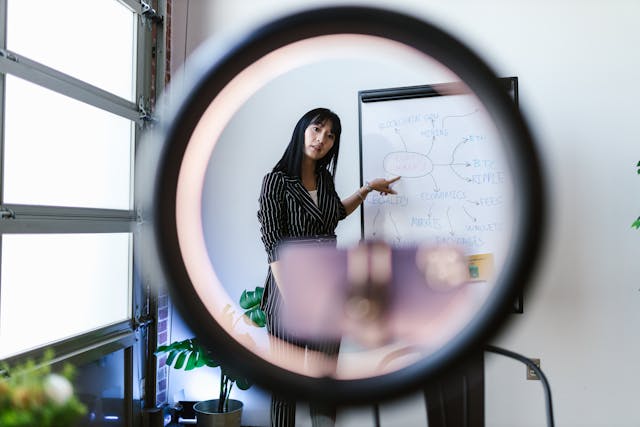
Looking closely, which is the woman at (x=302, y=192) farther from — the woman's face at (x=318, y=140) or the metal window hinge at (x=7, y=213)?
the metal window hinge at (x=7, y=213)

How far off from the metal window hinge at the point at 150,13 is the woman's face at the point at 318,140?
7.32ft

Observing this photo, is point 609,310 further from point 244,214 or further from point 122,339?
point 122,339

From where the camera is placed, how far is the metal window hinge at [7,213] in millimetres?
1716

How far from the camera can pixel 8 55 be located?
1694 mm

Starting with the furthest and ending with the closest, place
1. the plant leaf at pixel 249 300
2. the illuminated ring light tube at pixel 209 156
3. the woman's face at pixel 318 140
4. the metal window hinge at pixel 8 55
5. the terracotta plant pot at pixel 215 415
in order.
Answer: the terracotta plant pot at pixel 215 415 < the metal window hinge at pixel 8 55 < the woman's face at pixel 318 140 < the plant leaf at pixel 249 300 < the illuminated ring light tube at pixel 209 156

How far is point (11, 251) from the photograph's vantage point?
1802 mm

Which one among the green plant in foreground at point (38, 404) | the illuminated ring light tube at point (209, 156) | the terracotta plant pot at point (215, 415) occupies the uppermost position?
the illuminated ring light tube at point (209, 156)

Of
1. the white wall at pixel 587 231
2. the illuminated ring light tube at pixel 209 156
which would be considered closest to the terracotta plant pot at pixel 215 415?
the white wall at pixel 587 231

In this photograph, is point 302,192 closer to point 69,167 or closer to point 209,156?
point 209,156

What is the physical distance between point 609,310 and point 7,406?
228 cm

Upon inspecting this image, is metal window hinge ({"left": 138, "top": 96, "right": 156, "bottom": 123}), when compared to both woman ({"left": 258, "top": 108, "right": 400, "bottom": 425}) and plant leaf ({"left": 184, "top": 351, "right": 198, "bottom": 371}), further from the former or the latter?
woman ({"left": 258, "top": 108, "right": 400, "bottom": 425})

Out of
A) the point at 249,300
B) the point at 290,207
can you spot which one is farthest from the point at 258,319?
the point at 249,300

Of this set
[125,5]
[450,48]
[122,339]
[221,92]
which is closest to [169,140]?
[221,92]

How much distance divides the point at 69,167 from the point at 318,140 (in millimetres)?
1824
